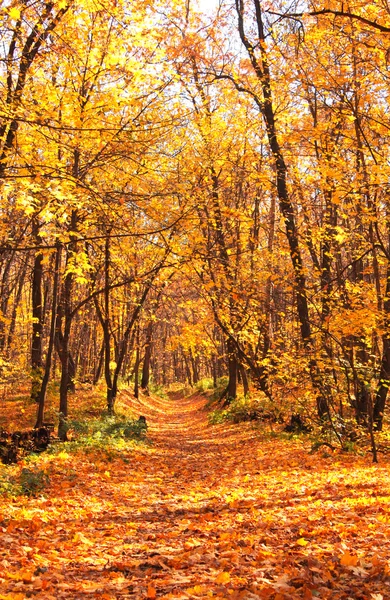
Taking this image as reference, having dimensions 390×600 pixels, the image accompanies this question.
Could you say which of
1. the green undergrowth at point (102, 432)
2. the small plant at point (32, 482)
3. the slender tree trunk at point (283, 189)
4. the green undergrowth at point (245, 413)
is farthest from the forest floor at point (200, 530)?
the green undergrowth at point (245, 413)

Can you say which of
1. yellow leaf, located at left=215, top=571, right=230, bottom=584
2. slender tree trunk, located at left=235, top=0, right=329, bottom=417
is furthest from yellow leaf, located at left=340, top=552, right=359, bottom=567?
slender tree trunk, located at left=235, top=0, right=329, bottom=417

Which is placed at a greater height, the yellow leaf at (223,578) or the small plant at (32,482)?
the yellow leaf at (223,578)

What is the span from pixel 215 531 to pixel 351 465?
449 cm

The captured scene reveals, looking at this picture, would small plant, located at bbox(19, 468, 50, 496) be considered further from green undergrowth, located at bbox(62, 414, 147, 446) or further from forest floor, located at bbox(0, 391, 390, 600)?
green undergrowth, located at bbox(62, 414, 147, 446)

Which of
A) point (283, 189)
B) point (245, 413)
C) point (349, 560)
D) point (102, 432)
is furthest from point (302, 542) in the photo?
point (245, 413)

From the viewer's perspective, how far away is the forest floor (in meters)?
3.88

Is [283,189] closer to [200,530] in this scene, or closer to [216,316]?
[216,316]

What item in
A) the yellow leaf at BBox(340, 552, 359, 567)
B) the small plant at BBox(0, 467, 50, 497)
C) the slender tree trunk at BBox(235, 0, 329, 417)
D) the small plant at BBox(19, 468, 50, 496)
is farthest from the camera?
the slender tree trunk at BBox(235, 0, 329, 417)

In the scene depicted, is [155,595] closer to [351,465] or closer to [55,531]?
[55,531]

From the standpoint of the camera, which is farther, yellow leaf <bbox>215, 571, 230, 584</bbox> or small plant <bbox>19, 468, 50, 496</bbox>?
small plant <bbox>19, 468, 50, 496</bbox>

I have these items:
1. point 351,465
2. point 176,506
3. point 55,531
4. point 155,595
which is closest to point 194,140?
point 351,465

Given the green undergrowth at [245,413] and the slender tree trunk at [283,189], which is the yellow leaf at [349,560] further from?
the green undergrowth at [245,413]

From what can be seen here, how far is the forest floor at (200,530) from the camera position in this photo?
3.88 meters

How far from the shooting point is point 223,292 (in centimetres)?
1437
